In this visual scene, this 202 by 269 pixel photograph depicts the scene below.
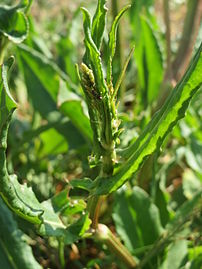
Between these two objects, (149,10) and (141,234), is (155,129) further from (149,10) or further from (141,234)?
(149,10)

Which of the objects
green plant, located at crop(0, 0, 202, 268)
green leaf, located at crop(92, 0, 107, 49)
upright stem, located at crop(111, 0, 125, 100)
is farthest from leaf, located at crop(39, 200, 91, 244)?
upright stem, located at crop(111, 0, 125, 100)

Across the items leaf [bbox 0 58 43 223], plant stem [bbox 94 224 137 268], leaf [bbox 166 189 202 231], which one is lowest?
leaf [bbox 166 189 202 231]

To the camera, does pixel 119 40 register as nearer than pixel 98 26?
No

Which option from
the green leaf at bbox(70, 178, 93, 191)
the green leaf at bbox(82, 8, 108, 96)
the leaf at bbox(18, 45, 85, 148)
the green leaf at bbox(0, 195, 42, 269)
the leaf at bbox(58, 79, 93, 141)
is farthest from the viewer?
the leaf at bbox(18, 45, 85, 148)

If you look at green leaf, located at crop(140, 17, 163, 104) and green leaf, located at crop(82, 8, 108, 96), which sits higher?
green leaf, located at crop(82, 8, 108, 96)

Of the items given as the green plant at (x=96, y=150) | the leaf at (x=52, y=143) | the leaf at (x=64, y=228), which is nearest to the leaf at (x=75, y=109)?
the green plant at (x=96, y=150)

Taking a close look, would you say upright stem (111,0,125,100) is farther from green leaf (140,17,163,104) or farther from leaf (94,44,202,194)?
leaf (94,44,202,194)

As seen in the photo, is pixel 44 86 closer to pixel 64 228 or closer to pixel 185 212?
pixel 185 212

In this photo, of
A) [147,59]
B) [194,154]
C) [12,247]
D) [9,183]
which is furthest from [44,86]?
[9,183]
